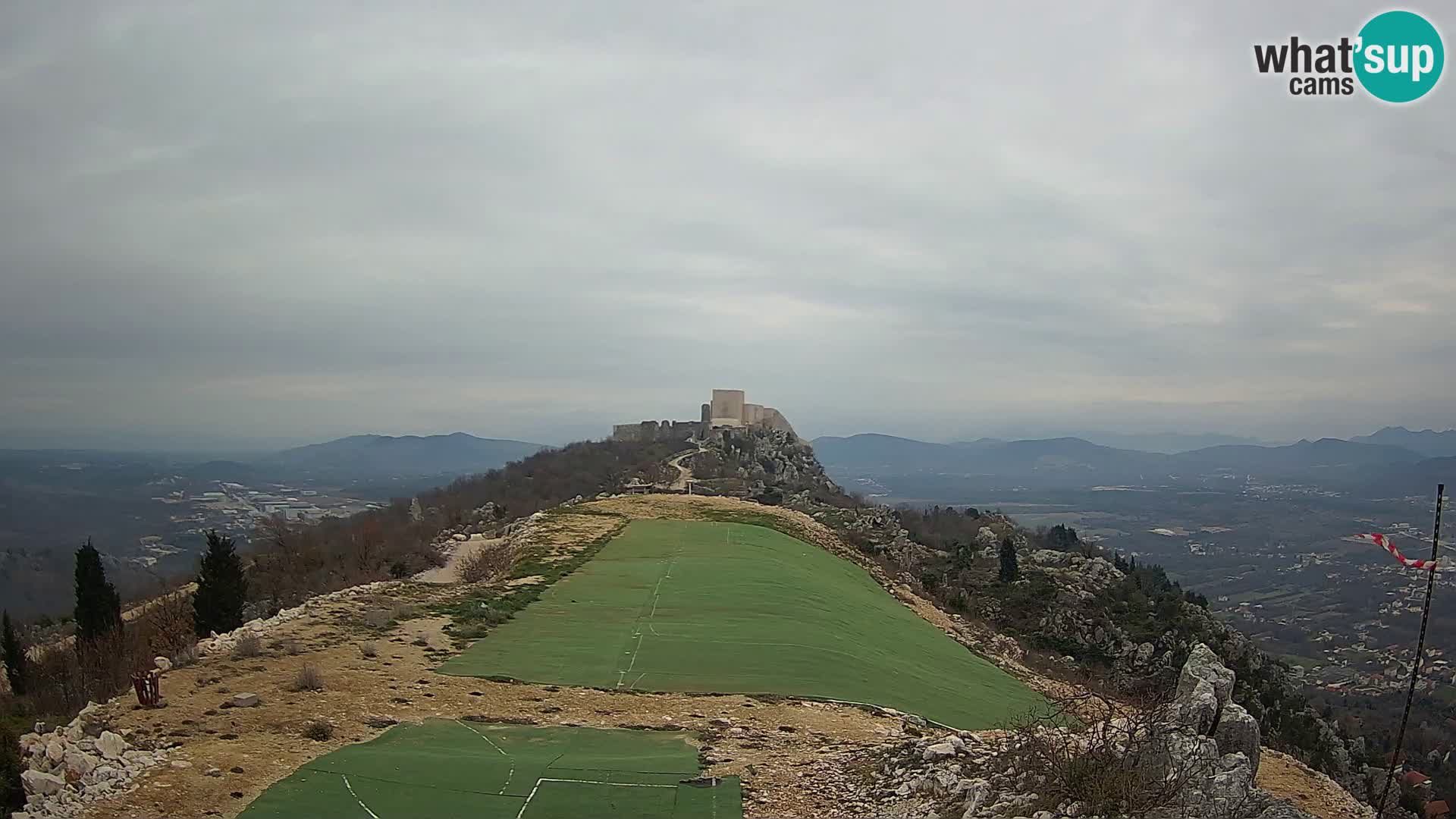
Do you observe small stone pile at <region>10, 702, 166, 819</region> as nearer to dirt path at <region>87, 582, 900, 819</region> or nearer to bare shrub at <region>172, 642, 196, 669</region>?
dirt path at <region>87, 582, 900, 819</region>

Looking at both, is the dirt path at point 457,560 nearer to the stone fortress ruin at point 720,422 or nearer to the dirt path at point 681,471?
the dirt path at point 681,471

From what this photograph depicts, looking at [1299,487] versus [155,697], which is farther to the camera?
[1299,487]

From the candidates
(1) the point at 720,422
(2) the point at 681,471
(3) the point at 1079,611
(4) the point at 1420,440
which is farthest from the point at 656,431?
(4) the point at 1420,440

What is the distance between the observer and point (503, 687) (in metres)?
14.1

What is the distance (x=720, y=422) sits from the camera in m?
95.7

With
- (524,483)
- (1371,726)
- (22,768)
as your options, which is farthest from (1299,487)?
(22,768)

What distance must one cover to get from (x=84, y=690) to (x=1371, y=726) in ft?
161

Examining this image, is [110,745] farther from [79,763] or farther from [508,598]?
[508,598]

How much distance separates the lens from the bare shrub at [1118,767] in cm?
687

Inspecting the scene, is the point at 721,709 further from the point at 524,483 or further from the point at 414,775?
the point at 524,483

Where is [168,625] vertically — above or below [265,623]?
below

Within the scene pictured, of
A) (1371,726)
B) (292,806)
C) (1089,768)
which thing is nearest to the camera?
(1089,768)

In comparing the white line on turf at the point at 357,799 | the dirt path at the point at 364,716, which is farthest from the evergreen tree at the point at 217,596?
the white line on turf at the point at 357,799

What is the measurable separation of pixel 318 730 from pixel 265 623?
7.43m
